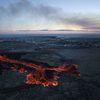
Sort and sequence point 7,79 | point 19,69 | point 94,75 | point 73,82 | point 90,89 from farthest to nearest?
point 19,69 → point 94,75 → point 7,79 → point 73,82 → point 90,89

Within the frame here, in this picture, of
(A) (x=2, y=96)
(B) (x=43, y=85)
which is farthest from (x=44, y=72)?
(A) (x=2, y=96)

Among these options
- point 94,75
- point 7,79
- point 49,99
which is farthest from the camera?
point 94,75

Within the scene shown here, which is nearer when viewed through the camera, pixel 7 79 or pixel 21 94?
pixel 21 94

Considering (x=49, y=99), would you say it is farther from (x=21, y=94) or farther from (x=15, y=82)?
(x=15, y=82)

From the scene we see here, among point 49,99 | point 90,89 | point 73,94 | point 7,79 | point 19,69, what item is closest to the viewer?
point 49,99

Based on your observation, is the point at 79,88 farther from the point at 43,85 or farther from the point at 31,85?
the point at 31,85

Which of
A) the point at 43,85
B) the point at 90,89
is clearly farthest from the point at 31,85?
the point at 90,89
